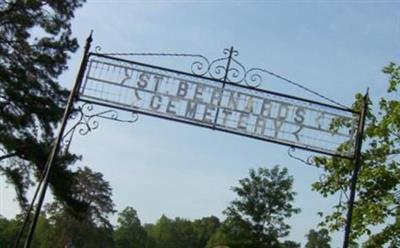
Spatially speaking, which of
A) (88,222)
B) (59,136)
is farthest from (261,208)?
(59,136)

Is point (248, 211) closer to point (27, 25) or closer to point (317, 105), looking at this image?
point (27, 25)

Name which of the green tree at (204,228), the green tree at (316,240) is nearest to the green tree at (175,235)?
the green tree at (204,228)

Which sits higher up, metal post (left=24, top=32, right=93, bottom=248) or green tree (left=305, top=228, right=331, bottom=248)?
green tree (left=305, top=228, right=331, bottom=248)

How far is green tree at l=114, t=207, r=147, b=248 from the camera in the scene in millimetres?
84125

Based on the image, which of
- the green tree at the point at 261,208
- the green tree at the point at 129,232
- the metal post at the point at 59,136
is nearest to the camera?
the metal post at the point at 59,136

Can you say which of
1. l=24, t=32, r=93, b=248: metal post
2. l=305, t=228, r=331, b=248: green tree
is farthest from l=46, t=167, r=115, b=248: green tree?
l=24, t=32, r=93, b=248: metal post

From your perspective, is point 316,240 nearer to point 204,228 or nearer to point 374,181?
point 204,228

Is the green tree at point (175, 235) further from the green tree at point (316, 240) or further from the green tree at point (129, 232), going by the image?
the green tree at point (316, 240)

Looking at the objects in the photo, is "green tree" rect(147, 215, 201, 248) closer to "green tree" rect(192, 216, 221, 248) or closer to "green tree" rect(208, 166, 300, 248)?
"green tree" rect(192, 216, 221, 248)

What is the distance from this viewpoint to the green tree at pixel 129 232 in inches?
3312

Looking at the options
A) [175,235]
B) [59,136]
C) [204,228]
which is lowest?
[59,136]

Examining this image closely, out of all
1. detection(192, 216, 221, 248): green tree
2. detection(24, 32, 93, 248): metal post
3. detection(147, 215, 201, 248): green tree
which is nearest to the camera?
detection(24, 32, 93, 248): metal post

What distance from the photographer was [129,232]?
3374 inches

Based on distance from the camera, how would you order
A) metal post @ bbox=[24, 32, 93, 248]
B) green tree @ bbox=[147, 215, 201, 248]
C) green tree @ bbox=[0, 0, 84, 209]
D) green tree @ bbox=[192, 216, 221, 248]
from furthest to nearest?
green tree @ bbox=[147, 215, 201, 248] < green tree @ bbox=[192, 216, 221, 248] < green tree @ bbox=[0, 0, 84, 209] < metal post @ bbox=[24, 32, 93, 248]
